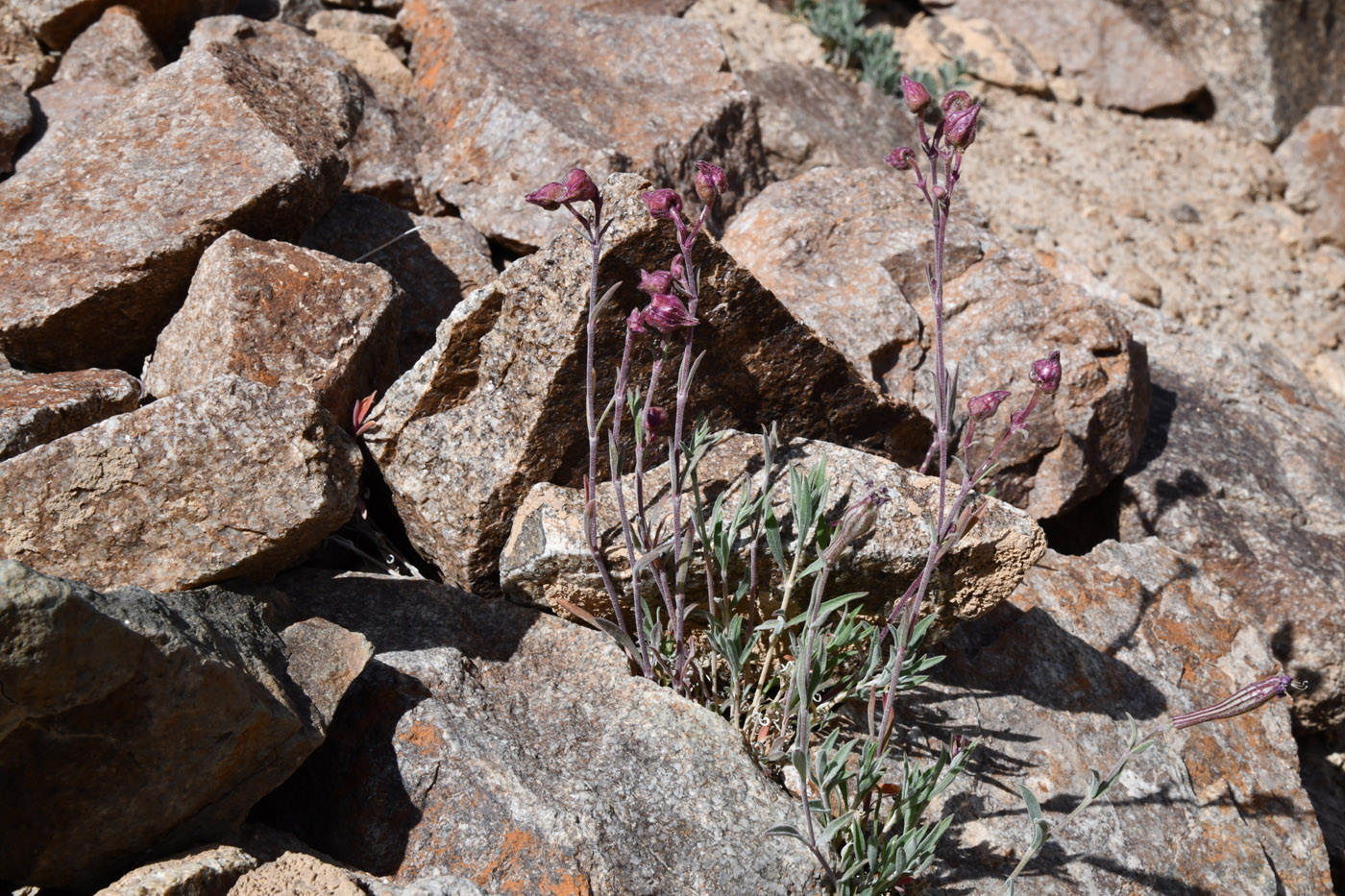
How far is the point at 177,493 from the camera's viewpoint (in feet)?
8.43

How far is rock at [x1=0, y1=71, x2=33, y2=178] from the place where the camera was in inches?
160

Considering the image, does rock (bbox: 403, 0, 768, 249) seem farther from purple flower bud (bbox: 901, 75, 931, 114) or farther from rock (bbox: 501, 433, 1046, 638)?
purple flower bud (bbox: 901, 75, 931, 114)

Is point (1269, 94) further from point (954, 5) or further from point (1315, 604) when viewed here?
point (1315, 604)

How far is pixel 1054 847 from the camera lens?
2867 millimetres

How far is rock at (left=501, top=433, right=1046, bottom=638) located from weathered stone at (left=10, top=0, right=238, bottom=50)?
335 centimetres

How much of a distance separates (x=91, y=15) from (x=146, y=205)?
1883 millimetres

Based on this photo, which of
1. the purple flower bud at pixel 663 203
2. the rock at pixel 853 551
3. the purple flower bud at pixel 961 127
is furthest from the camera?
the rock at pixel 853 551

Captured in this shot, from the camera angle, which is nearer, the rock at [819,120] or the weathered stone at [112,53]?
the weathered stone at [112,53]

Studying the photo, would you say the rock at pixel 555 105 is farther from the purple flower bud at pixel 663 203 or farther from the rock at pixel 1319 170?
the rock at pixel 1319 170

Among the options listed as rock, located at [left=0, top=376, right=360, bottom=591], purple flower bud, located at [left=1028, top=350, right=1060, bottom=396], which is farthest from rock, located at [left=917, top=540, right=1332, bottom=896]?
rock, located at [left=0, top=376, right=360, bottom=591]

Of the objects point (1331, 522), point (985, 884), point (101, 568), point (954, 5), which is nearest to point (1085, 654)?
point (985, 884)

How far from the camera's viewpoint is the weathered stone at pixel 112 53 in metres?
4.58

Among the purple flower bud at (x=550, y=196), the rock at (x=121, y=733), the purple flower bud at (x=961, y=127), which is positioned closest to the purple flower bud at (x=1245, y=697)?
the purple flower bud at (x=961, y=127)

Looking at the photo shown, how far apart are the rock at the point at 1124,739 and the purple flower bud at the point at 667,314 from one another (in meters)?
1.45
